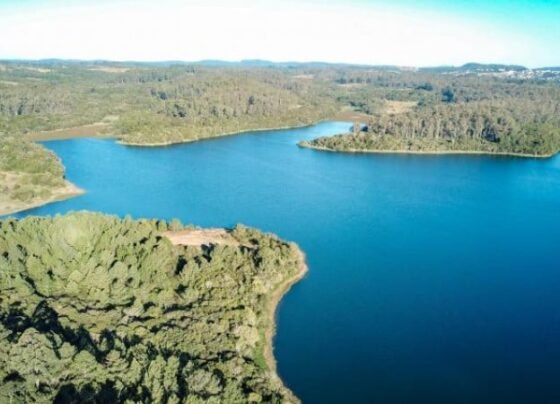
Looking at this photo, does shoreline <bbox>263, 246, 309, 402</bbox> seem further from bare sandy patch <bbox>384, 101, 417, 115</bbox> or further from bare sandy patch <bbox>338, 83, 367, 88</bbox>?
bare sandy patch <bbox>338, 83, 367, 88</bbox>

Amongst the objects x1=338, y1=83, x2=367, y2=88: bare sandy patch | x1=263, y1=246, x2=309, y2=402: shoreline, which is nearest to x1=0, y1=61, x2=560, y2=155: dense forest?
x1=338, y1=83, x2=367, y2=88: bare sandy patch

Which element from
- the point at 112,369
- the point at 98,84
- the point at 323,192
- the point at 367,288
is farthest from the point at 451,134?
the point at 98,84

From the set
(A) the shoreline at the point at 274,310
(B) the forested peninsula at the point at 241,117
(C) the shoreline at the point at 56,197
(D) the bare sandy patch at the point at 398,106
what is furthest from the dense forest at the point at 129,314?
(D) the bare sandy patch at the point at 398,106

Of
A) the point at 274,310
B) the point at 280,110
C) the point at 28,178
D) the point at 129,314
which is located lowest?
the point at 274,310

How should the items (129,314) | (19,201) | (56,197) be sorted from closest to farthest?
(129,314) < (19,201) < (56,197)

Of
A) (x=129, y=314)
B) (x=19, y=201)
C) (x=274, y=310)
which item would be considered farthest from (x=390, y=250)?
(x=19, y=201)

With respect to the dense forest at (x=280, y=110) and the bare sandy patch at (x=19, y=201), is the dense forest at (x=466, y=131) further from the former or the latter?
the bare sandy patch at (x=19, y=201)

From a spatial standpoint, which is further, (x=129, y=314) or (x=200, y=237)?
(x=200, y=237)

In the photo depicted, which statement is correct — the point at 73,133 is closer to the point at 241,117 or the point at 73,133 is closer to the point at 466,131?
the point at 241,117
